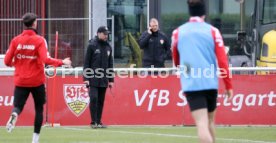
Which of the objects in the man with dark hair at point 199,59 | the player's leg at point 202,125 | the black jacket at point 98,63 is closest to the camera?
the player's leg at point 202,125

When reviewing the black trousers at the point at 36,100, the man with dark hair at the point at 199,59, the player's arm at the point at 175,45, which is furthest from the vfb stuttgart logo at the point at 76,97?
the man with dark hair at the point at 199,59

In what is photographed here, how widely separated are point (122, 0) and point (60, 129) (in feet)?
31.2

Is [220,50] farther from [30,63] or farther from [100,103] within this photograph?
[100,103]

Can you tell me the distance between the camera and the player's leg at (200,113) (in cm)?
960

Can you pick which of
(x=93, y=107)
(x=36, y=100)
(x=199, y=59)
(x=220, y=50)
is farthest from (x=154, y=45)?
(x=199, y=59)

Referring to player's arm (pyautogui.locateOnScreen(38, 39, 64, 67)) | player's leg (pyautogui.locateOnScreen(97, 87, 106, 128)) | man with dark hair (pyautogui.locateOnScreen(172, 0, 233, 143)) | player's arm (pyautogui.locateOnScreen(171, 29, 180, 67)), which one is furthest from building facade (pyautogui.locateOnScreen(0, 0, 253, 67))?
man with dark hair (pyautogui.locateOnScreen(172, 0, 233, 143))

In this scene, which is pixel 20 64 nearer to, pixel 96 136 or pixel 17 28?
pixel 96 136

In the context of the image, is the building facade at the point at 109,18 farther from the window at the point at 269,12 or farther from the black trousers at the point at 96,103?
the black trousers at the point at 96,103

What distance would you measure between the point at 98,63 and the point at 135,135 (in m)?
2.45

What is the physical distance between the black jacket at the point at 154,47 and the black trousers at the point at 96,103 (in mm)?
1889

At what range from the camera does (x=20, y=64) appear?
43.3ft

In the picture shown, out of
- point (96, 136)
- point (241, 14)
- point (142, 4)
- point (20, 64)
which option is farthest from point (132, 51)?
point (20, 64)

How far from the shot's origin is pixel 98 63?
57.1 feet

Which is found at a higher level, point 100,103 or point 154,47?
point 154,47
